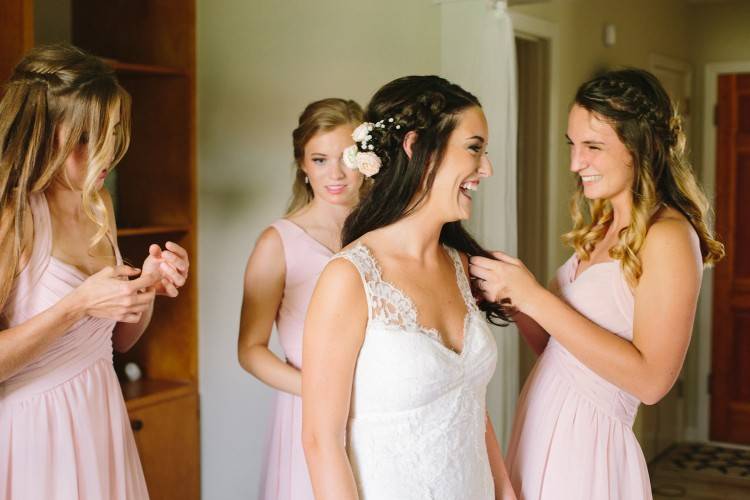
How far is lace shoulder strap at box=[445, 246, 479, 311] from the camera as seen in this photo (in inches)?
78.0

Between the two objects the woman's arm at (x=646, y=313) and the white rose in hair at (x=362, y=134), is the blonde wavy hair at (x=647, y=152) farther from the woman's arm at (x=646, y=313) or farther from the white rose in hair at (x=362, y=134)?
the white rose in hair at (x=362, y=134)

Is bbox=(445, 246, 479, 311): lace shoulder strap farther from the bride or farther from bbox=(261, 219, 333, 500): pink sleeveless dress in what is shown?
bbox=(261, 219, 333, 500): pink sleeveless dress

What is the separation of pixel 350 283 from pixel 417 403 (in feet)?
0.86

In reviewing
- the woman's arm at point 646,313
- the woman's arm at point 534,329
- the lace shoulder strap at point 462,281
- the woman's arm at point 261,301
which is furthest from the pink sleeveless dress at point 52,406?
the woman's arm at point 534,329

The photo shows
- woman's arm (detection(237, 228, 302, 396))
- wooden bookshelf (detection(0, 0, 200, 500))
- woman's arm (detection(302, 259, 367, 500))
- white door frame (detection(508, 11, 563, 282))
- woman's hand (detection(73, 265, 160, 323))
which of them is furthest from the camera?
white door frame (detection(508, 11, 563, 282))

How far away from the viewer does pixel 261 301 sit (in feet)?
8.18

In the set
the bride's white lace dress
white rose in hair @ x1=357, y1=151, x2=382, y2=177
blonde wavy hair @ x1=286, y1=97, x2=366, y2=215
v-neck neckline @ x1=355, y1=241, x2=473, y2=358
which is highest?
blonde wavy hair @ x1=286, y1=97, x2=366, y2=215

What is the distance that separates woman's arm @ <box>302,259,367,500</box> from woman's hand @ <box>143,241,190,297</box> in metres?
0.37

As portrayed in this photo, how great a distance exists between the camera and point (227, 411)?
3.29 meters

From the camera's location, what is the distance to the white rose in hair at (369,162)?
1.86 meters

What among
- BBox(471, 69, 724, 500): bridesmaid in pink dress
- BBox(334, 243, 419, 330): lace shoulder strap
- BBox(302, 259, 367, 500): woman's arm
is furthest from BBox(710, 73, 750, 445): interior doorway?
BBox(302, 259, 367, 500): woman's arm

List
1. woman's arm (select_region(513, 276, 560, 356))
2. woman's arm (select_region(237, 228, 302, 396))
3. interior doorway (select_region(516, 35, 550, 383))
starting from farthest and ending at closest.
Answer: interior doorway (select_region(516, 35, 550, 383)) < woman's arm (select_region(237, 228, 302, 396)) < woman's arm (select_region(513, 276, 560, 356))

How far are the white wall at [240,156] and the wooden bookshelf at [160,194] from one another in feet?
0.48

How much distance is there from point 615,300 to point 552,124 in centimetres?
262
